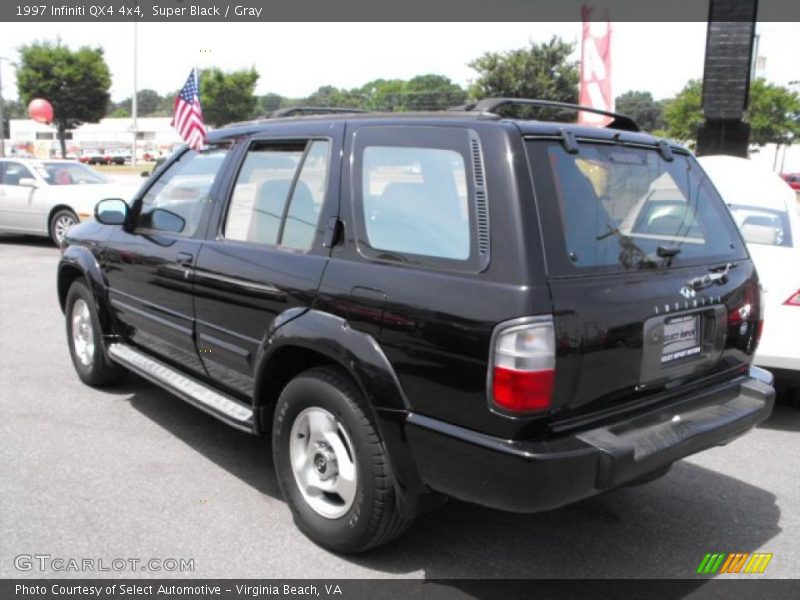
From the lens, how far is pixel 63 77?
4319 cm

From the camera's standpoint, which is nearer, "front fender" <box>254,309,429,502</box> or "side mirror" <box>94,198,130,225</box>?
"front fender" <box>254,309,429,502</box>

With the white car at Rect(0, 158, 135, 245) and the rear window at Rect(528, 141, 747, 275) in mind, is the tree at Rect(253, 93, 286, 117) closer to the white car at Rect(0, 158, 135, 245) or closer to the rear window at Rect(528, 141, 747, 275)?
the white car at Rect(0, 158, 135, 245)

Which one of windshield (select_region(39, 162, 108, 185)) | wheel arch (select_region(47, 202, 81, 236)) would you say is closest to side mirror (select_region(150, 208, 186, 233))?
wheel arch (select_region(47, 202, 81, 236))

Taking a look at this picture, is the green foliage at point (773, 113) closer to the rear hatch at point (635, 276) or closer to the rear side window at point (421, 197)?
the rear hatch at point (635, 276)

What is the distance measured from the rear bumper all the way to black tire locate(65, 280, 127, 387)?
3203 millimetres

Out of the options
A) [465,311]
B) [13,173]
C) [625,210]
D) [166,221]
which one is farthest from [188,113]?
[13,173]

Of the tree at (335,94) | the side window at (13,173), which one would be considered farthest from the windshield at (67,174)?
the tree at (335,94)

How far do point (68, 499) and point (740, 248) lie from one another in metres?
3.56

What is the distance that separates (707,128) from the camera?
15.0m

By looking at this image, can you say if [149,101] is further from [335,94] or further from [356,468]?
[356,468]

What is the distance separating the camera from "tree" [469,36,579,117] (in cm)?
4281

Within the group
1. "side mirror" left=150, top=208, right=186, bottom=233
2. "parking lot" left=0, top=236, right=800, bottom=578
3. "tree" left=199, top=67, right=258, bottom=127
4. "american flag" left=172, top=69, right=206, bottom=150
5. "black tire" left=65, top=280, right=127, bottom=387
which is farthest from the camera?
"tree" left=199, top=67, right=258, bottom=127

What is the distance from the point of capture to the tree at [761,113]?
4106 cm

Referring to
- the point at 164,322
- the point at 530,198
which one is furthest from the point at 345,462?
the point at 164,322
